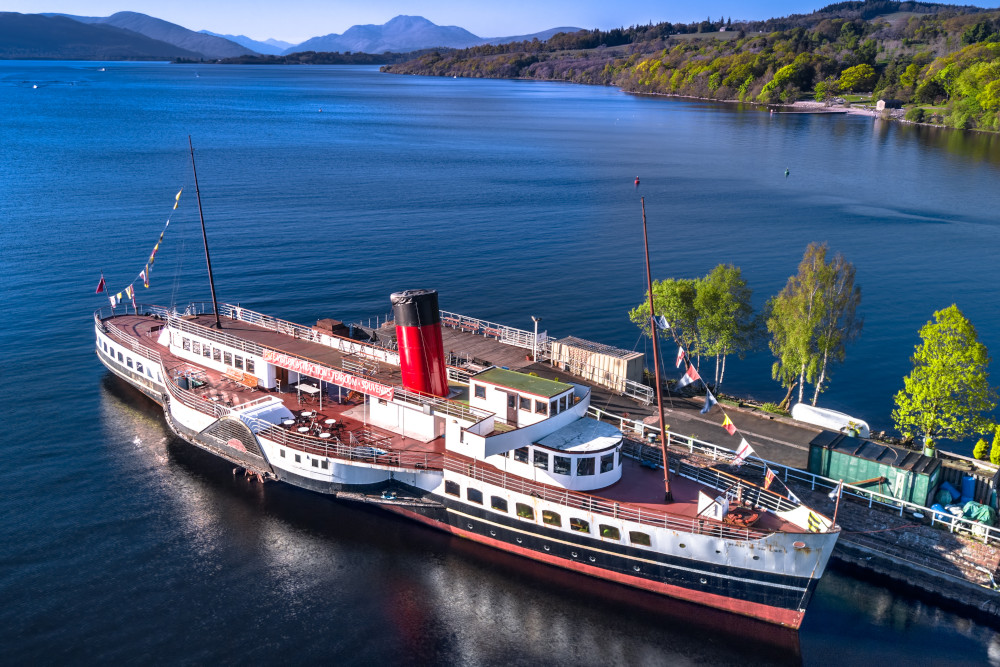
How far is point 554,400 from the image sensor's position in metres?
31.5

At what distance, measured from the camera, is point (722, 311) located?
150ft

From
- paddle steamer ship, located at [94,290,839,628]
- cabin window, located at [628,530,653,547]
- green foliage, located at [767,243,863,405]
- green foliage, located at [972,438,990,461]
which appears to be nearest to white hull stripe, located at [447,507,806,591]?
paddle steamer ship, located at [94,290,839,628]

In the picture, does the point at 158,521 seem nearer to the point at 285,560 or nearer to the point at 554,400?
the point at 285,560

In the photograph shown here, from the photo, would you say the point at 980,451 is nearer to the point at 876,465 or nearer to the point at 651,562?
the point at 876,465

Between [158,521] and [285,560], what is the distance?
692cm

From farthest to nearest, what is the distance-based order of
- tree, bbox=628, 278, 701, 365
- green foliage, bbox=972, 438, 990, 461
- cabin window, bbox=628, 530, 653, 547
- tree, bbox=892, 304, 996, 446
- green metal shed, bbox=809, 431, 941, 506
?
tree, bbox=628, 278, 701, 365, tree, bbox=892, 304, 996, 446, green foliage, bbox=972, 438, 990, 461, green metal shed, bbox=809, 431, 941, 506, cabin window, bbox=628, 530, 653, 547

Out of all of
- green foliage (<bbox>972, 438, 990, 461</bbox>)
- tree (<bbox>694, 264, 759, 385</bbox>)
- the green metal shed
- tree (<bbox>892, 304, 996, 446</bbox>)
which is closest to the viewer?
the green metal shed

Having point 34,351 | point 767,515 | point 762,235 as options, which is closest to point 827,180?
point 762,235

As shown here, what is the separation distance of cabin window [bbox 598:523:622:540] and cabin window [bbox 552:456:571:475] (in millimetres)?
2585

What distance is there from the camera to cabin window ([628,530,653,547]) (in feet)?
94.1

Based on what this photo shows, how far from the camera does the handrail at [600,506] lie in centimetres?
2777

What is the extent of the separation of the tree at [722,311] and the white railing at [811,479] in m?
11.3

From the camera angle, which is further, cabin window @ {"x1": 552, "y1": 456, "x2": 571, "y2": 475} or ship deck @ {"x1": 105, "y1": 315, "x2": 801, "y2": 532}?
cabin window @ {"x1": 552, "y1": 456, "x2": 571, "y2": 475}

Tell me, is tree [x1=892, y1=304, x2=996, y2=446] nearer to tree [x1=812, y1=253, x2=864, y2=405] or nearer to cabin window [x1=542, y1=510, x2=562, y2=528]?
tree [x1=812, y1=253, x2=864, y2=405]
